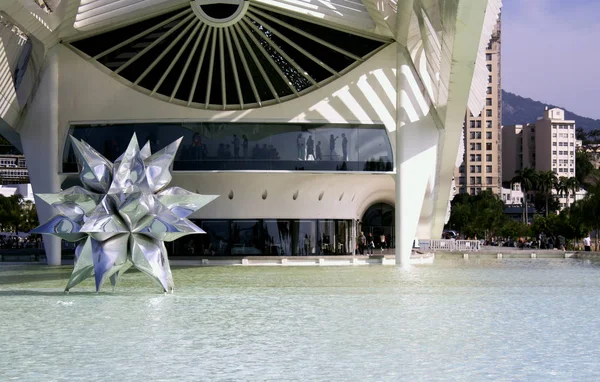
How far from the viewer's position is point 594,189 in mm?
60125

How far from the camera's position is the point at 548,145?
557ft

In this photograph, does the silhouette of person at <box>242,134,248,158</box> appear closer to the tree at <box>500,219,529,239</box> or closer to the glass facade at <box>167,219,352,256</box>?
the glass facade at <box>167,219,352,256</box>

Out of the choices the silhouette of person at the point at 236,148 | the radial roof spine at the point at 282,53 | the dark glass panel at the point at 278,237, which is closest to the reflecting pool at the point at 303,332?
the silhouette of person at the point at 236,148

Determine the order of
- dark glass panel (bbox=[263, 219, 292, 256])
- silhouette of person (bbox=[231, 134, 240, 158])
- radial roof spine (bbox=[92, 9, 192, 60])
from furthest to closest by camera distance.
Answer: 1. dark glass panel (bbox=[263, 219, 292, 256])
2. silhouette of person (bbox=[231, 134, 240, 158])
3. radial roof spine (bbox=[92, 9, 192, 60])

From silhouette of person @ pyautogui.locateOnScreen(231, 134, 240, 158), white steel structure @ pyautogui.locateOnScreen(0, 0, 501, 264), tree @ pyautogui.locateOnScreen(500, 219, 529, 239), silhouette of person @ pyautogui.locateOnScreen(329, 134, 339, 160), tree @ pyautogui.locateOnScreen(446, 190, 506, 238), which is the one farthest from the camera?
tree @ pyautogui.locateOnScreen(446, 190, 506, 238)

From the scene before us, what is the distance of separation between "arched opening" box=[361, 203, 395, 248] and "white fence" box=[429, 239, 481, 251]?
10.7 feet

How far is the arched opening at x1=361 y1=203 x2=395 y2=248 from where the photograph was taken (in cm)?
5150

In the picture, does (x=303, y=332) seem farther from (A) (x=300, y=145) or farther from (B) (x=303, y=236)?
(B) (x=303, y=236)


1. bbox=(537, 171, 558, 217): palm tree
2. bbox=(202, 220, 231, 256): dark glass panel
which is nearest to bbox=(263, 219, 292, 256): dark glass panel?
bbox=(202, 220, 231, 256): dark glass panel

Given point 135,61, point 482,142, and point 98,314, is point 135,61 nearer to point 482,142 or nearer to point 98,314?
point 98,314

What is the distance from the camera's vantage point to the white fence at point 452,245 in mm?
56237

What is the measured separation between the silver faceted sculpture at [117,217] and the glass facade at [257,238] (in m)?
20.2

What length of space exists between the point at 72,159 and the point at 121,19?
6233mm

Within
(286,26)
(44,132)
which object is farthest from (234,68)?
(44,132)
